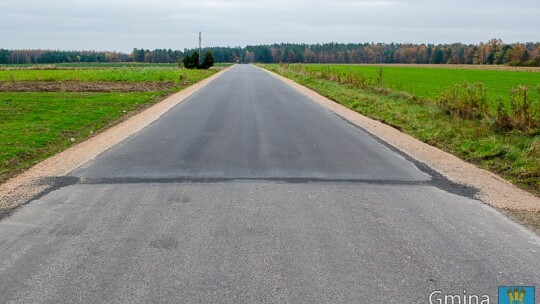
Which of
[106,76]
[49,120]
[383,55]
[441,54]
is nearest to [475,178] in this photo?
[49,120]

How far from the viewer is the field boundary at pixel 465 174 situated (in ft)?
23.0

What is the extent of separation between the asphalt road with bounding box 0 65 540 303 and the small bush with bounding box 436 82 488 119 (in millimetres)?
7343

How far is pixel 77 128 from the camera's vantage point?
14.0 meters

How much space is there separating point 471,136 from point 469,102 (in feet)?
12.7

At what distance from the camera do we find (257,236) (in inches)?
207

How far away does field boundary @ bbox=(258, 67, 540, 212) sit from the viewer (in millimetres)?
7016

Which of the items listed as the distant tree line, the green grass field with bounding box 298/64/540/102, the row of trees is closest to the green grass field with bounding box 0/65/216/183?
the green grass field with bounding box 298/64/540/102

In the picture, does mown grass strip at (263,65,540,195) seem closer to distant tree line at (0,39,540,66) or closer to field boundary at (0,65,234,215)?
field boundary at (0,65,234,215)

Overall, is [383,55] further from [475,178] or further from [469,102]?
[475,178]

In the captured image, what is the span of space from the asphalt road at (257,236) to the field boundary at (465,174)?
16.0 inches

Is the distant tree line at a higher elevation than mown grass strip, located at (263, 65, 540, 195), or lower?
higher

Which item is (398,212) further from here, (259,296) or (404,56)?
(404,56)

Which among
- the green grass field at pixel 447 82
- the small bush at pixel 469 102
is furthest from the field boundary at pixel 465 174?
the green grass field at pixel 447 82

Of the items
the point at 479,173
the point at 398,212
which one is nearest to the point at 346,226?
the point at 398,212
